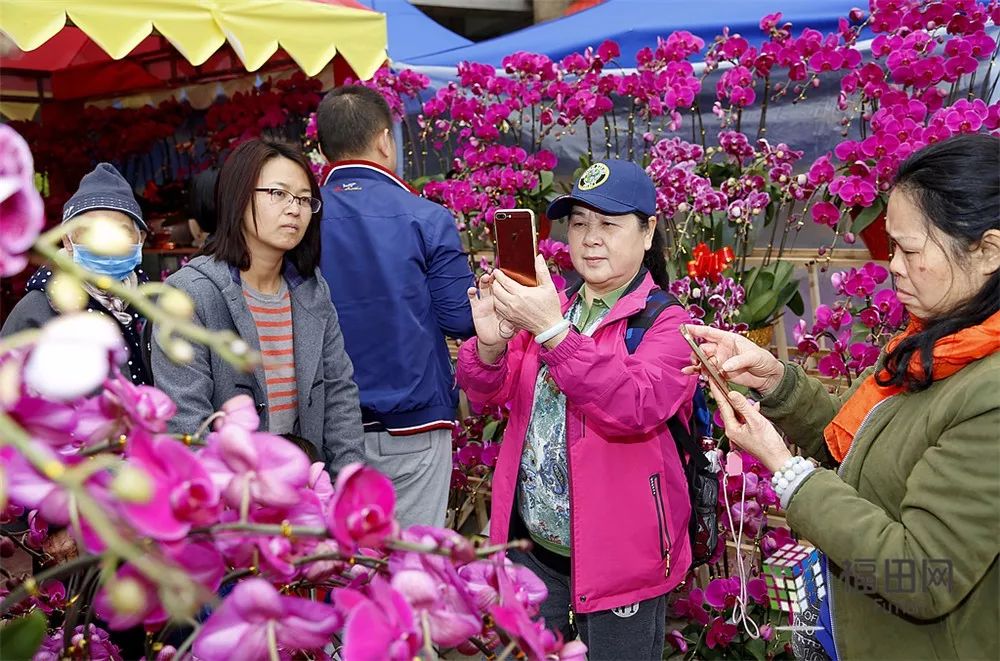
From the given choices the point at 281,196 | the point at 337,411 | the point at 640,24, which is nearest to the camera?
the point at 281,196

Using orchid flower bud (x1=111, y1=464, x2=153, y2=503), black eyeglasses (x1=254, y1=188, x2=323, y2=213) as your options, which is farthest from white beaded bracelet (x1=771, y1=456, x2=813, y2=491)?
black eyeglasses (x1=254, y1=188, x2=323, y2=213)

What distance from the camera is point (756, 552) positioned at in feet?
8.97

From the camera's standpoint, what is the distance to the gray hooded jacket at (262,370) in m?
1.88

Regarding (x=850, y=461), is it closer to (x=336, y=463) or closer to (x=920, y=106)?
(x=336, y=463)

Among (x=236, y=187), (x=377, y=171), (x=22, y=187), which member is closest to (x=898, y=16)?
(x=377, y=171)

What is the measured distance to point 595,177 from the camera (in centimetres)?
203

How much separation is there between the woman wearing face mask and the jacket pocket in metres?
1.21

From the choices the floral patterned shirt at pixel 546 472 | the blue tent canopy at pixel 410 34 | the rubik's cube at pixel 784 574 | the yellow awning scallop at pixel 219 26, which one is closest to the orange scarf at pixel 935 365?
the rubik's cube at pixel 784 574

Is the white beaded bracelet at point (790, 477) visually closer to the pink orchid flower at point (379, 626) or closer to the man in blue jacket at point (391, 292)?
the pink orchid flower at point (379, 626)

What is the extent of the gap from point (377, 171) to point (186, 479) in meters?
2.16

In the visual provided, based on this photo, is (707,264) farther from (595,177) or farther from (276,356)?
(276,356)

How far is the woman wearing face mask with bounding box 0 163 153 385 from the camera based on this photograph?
2.14 metres

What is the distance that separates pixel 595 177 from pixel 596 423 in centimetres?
58

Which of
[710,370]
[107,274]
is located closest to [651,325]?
[710,370]
